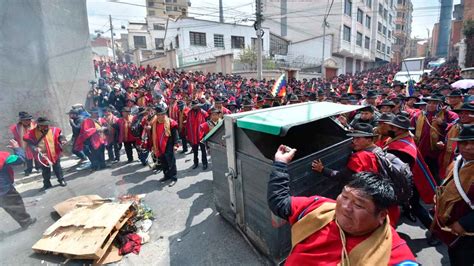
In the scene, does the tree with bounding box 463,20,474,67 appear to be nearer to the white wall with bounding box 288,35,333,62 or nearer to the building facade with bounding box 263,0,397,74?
the building facade with bounding box 263,0,397,74

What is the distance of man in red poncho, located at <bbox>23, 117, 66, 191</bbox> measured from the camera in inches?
227

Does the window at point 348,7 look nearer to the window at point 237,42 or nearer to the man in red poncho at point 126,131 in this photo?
the window at point 237,42

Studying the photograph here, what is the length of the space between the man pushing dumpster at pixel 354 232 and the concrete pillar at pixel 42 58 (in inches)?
381

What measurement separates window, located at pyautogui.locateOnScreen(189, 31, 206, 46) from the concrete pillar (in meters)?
19.3

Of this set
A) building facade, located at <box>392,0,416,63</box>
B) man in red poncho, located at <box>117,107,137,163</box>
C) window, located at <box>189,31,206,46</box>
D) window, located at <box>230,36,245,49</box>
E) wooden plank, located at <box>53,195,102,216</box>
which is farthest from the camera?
building facade, located at <box>392,0,416,63</box>

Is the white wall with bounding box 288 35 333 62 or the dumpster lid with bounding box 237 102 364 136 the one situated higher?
→ the white wall with bounding box 288 35 333 62

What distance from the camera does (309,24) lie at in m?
32.8

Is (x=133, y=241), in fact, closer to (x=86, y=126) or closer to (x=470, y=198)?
(x=470, y=198)

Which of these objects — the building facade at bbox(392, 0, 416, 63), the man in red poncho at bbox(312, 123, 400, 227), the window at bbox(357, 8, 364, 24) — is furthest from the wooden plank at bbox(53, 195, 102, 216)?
the building facade at bbox(392, 0, 416, 63)

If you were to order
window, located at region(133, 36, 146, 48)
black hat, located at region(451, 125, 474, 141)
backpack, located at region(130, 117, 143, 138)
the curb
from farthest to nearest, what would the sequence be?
window, located at region(133, 36, 146, 48) → backpack, located at region(130, 117, 143, 138) → the curb → black hat, located at region(451, 125, 474, 141)

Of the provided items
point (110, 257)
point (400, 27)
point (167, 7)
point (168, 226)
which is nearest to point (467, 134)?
point (168, 226)

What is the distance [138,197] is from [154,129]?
1.58 metres

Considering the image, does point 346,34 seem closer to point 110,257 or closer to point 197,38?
point 197,38

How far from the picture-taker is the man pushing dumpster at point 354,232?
4.23 ft
